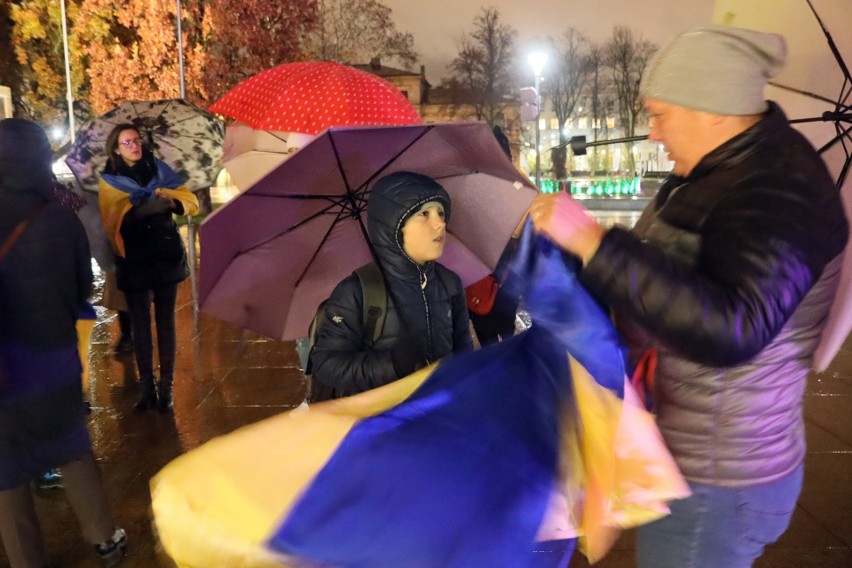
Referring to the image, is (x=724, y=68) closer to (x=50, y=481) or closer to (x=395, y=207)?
(x=395, y=207)

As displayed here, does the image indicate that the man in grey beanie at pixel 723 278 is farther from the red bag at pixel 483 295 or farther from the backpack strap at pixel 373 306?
the red bag at pixel 483 295

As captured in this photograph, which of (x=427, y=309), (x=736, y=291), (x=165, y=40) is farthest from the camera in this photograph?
(x=165, y=40)

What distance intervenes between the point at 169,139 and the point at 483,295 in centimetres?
382

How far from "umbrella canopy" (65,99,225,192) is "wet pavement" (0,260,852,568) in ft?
5.75

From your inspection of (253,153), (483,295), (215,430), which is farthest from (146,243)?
(483,295)

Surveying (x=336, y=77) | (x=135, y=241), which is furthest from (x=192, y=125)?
(x=336, y=77)

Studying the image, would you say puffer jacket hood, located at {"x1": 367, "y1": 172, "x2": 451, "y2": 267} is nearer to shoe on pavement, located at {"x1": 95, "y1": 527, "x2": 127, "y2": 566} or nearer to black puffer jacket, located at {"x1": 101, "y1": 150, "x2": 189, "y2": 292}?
shoe on pavement, located at {"x1": 95, "y1": 527, "x2": 127, "y2": 566}

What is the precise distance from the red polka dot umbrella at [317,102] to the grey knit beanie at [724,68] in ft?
9.26

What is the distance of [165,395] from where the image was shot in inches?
236

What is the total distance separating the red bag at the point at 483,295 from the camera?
474 cm

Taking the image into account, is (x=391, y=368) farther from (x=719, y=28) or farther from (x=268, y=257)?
(x=719, y=28)

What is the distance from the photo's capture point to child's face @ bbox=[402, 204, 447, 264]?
109 inches

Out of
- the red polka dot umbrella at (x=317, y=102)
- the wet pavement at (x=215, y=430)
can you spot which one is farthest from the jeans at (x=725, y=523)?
the red polka dot umbrella at (x=317, y=102)

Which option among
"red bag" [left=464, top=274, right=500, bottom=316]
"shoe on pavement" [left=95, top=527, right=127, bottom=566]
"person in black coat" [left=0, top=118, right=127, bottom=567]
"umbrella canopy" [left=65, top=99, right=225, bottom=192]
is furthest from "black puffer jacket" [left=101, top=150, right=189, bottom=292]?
"red bag" [left=464, top=274, right=500, bottom=316]
